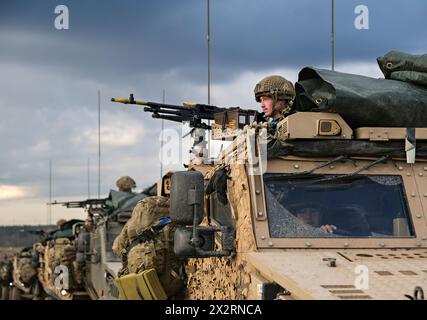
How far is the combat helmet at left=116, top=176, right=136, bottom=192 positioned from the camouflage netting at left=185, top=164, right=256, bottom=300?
1288 centimetres

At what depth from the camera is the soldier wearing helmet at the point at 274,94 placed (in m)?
6.74

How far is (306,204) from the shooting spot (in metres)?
5.40

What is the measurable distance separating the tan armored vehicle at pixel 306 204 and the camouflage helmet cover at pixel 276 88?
988 mm

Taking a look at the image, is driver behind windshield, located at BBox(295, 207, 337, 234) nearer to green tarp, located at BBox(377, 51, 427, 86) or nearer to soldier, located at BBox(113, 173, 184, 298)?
green tarp, located at BBox(377, 51, 427, 86)

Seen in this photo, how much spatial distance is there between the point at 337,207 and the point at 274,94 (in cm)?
162

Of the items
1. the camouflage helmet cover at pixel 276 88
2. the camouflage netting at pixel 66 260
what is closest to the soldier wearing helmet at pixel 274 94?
the camouflage helmet cover at pixel 276 88

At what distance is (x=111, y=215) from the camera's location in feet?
48.2

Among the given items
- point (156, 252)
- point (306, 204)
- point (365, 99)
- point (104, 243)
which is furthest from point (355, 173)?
point (104, 243)

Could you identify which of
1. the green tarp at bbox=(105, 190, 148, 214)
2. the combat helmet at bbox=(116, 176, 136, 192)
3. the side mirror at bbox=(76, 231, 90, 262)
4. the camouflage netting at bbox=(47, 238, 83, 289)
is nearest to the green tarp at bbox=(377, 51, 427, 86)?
the green tarp at bbox=(105, 190, 148, 214)

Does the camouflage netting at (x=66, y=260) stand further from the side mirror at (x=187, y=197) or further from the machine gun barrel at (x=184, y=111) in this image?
the side mirror at (x=187, y=197)

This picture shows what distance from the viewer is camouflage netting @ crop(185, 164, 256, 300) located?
5105mm

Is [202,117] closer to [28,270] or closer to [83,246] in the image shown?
[83,246]
